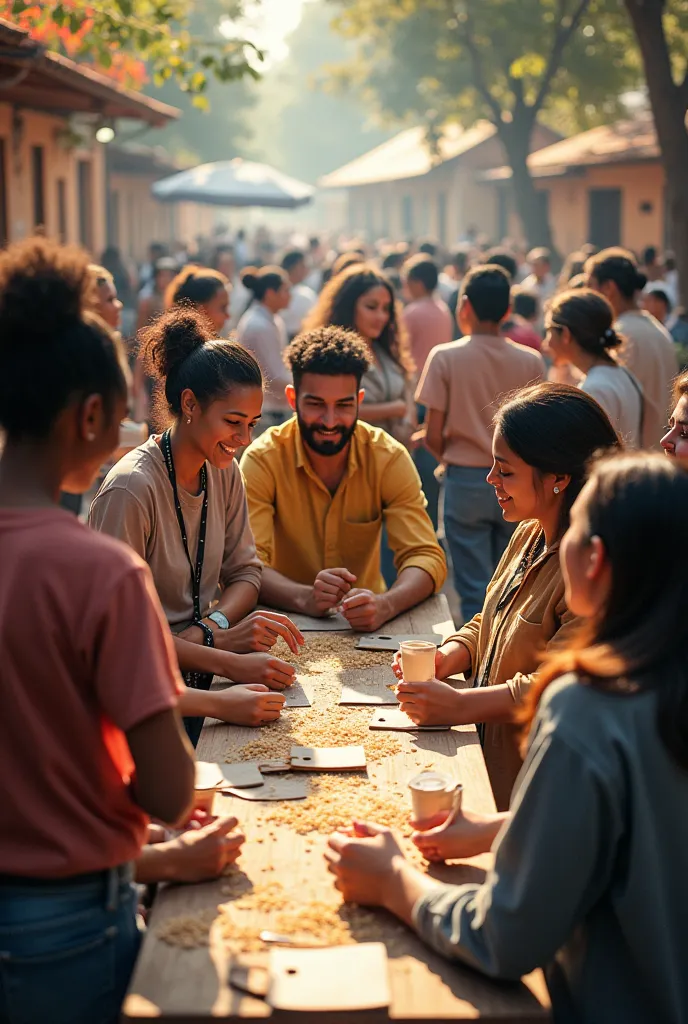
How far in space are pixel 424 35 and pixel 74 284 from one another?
3202 cm

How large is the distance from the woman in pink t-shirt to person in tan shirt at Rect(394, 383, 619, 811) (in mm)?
1246

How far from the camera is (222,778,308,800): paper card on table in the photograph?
2.82 metres

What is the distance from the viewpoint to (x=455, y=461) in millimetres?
6738

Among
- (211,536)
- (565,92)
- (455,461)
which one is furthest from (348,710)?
(565,92)

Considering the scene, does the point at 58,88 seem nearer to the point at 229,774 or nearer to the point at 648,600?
the point at 229,774

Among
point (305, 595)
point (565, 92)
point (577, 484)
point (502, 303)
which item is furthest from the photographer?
point (565, 92)

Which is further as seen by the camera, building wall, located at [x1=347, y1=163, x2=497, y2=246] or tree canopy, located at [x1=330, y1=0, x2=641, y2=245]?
building wall, located at [x1=347, y1=163, x2=497, y2=246]

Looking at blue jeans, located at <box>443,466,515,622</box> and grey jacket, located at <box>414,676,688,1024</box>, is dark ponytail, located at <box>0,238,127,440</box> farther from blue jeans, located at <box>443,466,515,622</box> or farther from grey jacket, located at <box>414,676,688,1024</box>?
blue jeans, located at <box>443,466,515,622</box>

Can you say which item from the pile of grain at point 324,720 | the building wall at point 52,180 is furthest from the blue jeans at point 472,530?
the building wall at point 52,180

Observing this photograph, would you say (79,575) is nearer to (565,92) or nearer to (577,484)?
(577,484)

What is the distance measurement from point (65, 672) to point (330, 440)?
2697 mm

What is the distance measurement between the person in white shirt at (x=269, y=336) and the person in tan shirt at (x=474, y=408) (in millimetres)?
2231

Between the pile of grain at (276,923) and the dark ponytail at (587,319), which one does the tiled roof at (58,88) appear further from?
the pile of grain at (276,923)

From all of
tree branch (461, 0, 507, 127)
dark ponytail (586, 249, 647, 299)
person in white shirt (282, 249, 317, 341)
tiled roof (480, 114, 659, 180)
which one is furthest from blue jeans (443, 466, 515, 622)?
tree branch (461, 0, 507, 127)
